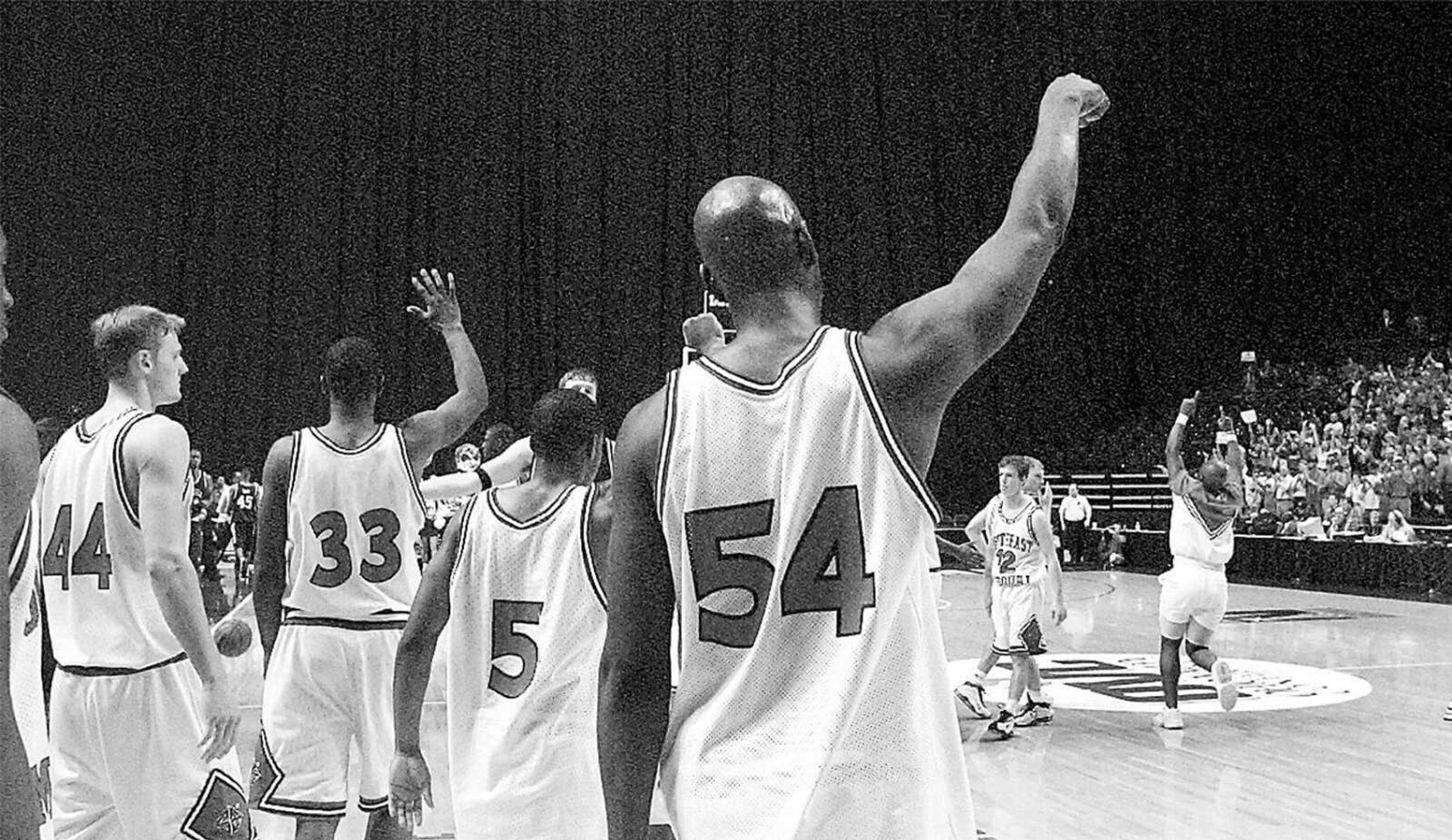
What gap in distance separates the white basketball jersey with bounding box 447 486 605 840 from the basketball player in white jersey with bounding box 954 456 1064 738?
5.24 meters

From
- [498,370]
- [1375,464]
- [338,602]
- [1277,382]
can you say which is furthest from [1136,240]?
[338,602]

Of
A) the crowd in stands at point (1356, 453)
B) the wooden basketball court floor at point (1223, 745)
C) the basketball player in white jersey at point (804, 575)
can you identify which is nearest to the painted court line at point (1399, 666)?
the wooden basketball court floor at point (1223, 745)

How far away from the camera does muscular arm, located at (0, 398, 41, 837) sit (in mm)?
1422

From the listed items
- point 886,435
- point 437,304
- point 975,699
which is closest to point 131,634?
point 437,304

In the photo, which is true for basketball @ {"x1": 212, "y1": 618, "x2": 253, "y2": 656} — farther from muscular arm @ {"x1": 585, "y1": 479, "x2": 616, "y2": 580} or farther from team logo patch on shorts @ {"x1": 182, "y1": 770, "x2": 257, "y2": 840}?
muscular arm @ {"x1": 585, "y1": 479, "x2": 616, "y2": 580}

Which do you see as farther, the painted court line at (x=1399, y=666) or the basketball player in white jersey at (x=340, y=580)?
the painted court line at (x=1399, y=666)

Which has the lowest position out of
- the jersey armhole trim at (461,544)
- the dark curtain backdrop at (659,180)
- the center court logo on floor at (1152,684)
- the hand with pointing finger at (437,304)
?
the center court logo on floor at (1152,684)

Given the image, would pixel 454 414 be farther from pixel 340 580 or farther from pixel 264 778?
pixel 264 778

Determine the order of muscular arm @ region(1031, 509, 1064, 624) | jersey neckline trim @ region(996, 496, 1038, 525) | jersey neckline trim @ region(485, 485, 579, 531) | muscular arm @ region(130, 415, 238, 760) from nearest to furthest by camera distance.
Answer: jersey neckline trim @ region(485, 485, 579, 531)
muscular arm @ region(130, 415, 238, 760)
muscular arm @ region(1031, 509, 1064, 624)
jersey neckline trim @ region(996, 496, 1038, 525)

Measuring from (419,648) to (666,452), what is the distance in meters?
1.47

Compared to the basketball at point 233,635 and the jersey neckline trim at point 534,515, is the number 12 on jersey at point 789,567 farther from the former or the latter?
the basketball at point 233,635

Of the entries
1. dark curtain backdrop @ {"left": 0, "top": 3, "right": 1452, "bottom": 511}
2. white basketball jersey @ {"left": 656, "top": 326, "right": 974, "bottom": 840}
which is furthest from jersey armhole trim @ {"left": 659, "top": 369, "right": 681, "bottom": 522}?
dark curtain backdrop @ {"left": 0, "top": 3, "right": 1452, "bottom": 511}

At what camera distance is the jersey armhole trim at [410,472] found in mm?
4203

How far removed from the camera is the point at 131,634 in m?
3.63
